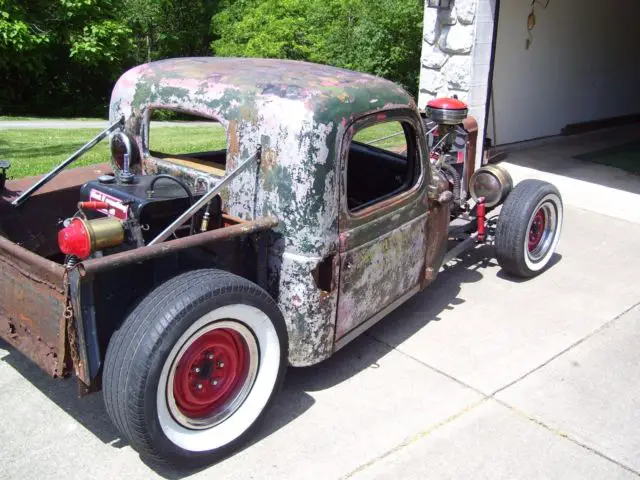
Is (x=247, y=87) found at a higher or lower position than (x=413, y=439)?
higher

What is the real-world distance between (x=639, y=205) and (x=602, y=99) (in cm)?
532

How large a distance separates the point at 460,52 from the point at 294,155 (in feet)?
18.6

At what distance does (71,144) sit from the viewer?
9.73 metres

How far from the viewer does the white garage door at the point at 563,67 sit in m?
9.62

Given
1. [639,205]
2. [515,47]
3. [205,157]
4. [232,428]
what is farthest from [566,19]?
[232,428]

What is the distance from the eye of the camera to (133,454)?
3191 millimetres

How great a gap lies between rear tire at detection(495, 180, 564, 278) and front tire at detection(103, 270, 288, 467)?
2521 mm

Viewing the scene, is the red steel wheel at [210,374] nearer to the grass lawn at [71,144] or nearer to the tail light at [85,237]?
the tail light at [85,237]

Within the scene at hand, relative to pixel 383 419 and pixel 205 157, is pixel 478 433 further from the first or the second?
pixel 205 157

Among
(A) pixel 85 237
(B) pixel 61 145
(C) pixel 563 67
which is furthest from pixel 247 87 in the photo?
(C) pixel 563 67

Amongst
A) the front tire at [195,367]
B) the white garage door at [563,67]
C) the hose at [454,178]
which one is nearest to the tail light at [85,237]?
the front tire at [195,367]

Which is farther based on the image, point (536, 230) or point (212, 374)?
point (536, 230)

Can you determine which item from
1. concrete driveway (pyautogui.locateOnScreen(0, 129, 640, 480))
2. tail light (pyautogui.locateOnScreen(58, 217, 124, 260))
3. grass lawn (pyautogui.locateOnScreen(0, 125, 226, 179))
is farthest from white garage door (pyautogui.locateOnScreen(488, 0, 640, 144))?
tail light (pyautogui.locateOnScreen(58, 217, 124, 260))

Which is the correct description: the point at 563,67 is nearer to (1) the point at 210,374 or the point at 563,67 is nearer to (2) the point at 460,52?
(2) the point at 460,52
